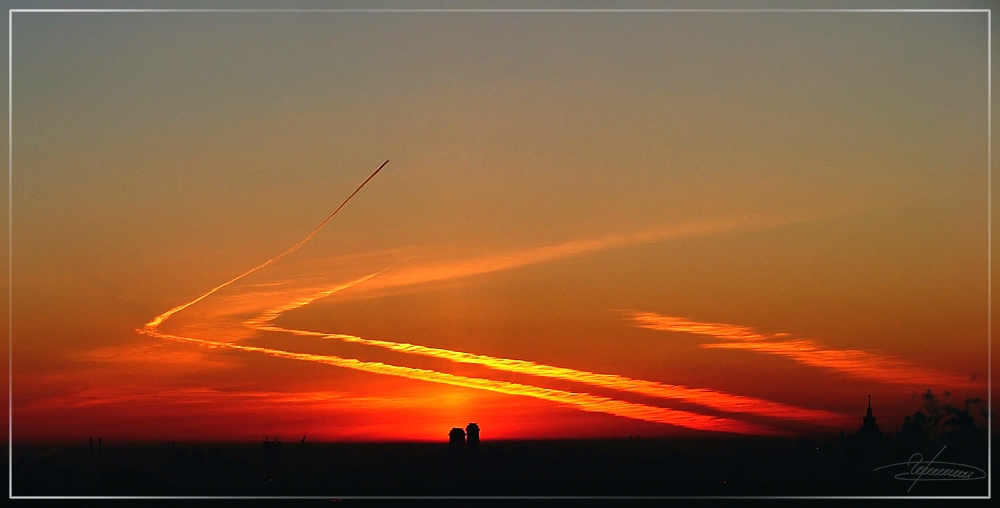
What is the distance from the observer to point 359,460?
41.6 metres

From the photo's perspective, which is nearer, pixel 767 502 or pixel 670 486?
pixel 767 502

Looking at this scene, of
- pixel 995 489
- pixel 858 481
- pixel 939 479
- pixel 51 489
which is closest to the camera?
pixel 939 479

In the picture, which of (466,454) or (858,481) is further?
(466,454)

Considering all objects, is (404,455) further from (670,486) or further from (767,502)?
(767,502)

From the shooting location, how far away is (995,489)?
22.2 meters

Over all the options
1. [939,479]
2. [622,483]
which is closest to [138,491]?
[622,483]

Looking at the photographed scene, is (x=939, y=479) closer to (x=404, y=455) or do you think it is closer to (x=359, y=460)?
(x=404, y=455)

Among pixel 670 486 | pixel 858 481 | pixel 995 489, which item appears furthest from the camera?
pixel 670 486

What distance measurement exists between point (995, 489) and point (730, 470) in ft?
56.9

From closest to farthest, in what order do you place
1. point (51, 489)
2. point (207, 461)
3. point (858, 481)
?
point (51, 489) → point (858, 481) → point (207, 461)

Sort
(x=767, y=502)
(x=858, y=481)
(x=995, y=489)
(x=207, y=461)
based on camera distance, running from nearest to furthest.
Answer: (x=995, y=489), (x=767, y=502), (x=858, y=481), (x=207, y=461)

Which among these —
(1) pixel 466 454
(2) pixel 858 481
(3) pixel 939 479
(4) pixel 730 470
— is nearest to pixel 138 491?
(1) pixel 466 454

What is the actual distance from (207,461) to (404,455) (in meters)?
7.69

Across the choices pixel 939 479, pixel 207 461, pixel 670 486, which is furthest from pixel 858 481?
pixel 207 461
